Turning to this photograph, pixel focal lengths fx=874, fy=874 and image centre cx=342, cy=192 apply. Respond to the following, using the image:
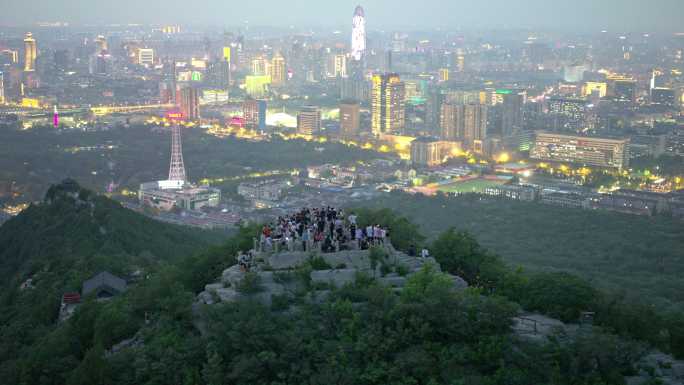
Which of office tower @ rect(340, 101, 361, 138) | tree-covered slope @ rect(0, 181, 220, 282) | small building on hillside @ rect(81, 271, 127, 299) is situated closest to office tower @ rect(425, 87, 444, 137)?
office tower @ rect(340, 101, 361, 138)

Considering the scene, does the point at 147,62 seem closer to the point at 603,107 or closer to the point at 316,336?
the point at 603,107

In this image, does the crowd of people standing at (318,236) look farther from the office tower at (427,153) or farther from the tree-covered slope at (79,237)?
the office tower at (427,153)

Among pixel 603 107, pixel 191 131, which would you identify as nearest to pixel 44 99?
pixel 191 131

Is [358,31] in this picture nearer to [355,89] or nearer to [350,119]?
[355,89]

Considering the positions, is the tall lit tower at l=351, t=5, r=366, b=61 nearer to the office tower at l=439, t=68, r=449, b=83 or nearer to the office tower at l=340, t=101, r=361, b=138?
the office tower at l=439, t=68, r=449, b=83

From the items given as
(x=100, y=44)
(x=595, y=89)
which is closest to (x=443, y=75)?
(x=595, y=89)

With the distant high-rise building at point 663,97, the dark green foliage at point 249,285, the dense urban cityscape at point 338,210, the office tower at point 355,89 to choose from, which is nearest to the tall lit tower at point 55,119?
the dense urban cityscape at point 338,210
